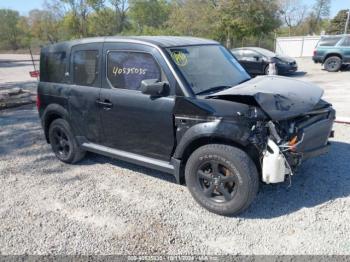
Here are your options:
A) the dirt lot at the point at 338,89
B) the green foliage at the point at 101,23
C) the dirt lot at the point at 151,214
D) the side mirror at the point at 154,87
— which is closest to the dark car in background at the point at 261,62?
the dirt lot at the point at 338,89

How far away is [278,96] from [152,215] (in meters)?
1.87

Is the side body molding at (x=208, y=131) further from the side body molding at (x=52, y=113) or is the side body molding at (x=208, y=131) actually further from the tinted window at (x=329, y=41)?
the tinted window at (x=329, y=41)

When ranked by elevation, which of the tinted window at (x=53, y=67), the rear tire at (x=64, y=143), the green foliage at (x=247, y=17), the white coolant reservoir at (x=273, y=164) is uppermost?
the green foliage at (x=247, y=17)

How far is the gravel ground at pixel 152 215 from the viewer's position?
119 inches

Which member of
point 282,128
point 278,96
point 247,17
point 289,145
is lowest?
point 289,145

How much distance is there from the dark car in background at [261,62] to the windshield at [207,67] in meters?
10.1

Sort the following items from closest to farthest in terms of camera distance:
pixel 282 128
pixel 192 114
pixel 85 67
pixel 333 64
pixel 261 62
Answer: pixel 282 128, pixel 192 114, pixel 85 67, pixel 261 62, pixel 333 64

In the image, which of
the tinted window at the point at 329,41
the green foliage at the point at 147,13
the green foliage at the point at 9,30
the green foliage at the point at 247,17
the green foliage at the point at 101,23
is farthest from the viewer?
the green foliage at the point at 147,13

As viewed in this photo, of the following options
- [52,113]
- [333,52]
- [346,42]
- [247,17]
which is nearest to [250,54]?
[333,52]

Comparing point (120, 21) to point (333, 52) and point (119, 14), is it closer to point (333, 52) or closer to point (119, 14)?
point (119, 14)

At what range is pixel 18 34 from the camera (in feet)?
182

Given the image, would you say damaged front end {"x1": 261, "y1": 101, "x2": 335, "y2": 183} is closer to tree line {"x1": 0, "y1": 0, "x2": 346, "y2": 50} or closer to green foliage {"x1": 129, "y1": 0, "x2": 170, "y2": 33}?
tree line {"x1": 0, "y1": 0, "x2": 346, "y2": 50}

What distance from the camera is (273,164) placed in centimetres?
313

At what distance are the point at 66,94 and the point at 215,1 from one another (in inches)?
1017
